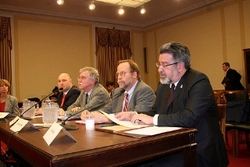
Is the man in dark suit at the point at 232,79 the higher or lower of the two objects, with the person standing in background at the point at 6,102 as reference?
higher

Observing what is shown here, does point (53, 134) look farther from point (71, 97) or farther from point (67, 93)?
point (67, 93)

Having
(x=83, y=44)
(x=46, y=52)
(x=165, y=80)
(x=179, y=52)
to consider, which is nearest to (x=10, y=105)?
(x=165, y=80)

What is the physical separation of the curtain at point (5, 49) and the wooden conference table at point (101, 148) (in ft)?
20.6

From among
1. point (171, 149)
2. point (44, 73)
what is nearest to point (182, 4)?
point (44, 73)

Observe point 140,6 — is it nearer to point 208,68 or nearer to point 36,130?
point 208,68

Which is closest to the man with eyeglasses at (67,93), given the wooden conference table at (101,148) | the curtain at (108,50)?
the wooden conference table at (101,148)

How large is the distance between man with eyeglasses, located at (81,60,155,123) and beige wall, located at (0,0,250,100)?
5309 mm

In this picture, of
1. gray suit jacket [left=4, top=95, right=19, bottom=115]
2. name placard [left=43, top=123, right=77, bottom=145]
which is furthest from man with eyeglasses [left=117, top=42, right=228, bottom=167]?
gray suit jacket [left=4, top=95, right=19, bottom=115]

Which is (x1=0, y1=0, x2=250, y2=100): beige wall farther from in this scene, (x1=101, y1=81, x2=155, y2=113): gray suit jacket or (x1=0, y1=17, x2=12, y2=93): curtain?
(x1=101, y1=81, x2=155, y2=113): gray suit jacket

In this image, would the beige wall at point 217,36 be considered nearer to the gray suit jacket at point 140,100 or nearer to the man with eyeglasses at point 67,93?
the man with eyeglasses at point 67,93

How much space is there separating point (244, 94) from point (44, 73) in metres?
5.81

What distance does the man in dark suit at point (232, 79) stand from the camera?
6637mm

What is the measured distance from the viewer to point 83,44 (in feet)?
27.6

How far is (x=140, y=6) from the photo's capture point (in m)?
7.52
